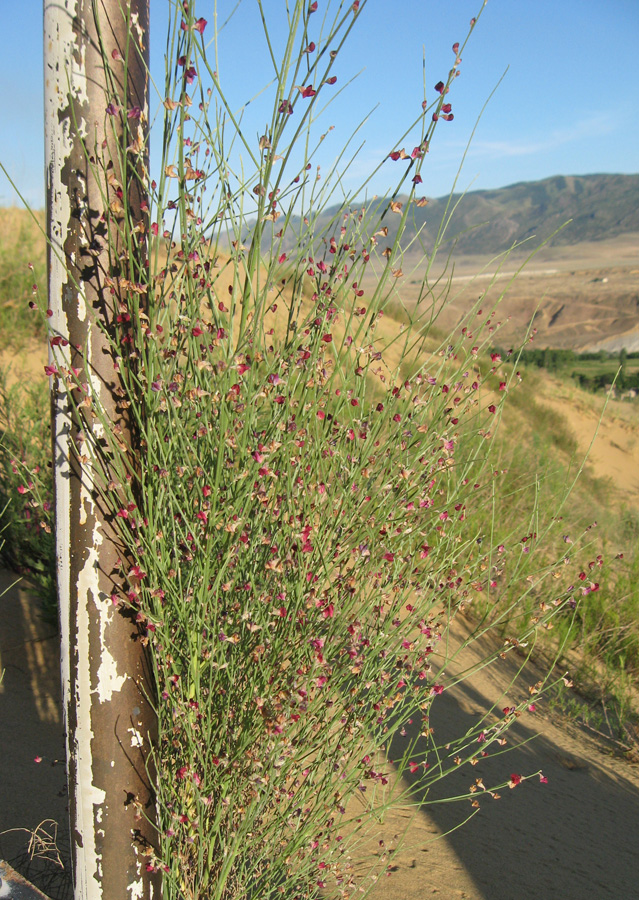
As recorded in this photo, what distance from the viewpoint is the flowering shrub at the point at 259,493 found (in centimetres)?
138

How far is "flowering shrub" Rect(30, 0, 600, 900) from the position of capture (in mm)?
1379

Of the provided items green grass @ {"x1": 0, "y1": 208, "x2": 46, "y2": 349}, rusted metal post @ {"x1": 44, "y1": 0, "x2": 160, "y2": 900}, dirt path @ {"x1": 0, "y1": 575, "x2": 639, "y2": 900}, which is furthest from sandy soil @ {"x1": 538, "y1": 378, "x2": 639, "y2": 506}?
rusted metal post @ {"x1": 44, "y1": 0, "x2": 160, "y2": 900}

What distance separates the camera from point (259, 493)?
1.42 meters

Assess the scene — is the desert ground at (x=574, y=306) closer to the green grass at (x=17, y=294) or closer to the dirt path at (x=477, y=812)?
the green grass at (x=17, y=294)

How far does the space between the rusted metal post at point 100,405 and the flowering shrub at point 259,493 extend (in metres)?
0.03

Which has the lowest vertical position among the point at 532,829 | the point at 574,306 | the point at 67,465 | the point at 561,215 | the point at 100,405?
the point at 532,829

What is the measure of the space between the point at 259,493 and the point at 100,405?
0.39 metres

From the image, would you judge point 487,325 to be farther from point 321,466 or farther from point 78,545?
point 78,545

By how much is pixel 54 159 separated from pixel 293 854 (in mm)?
1826

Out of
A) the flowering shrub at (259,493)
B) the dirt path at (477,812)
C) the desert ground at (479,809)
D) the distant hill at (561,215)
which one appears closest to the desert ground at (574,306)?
the desert ground at (479,809)

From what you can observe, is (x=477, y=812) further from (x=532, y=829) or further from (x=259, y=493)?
(x=259, y=493)

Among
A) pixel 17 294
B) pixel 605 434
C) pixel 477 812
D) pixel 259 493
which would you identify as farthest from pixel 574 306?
pixel 259 493

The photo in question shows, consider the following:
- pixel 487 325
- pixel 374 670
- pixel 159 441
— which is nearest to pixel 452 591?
pixel 374 670

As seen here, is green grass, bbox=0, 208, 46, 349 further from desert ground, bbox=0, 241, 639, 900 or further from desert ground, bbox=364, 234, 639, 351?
desert ground, bbox=364, 234, 639, 351
